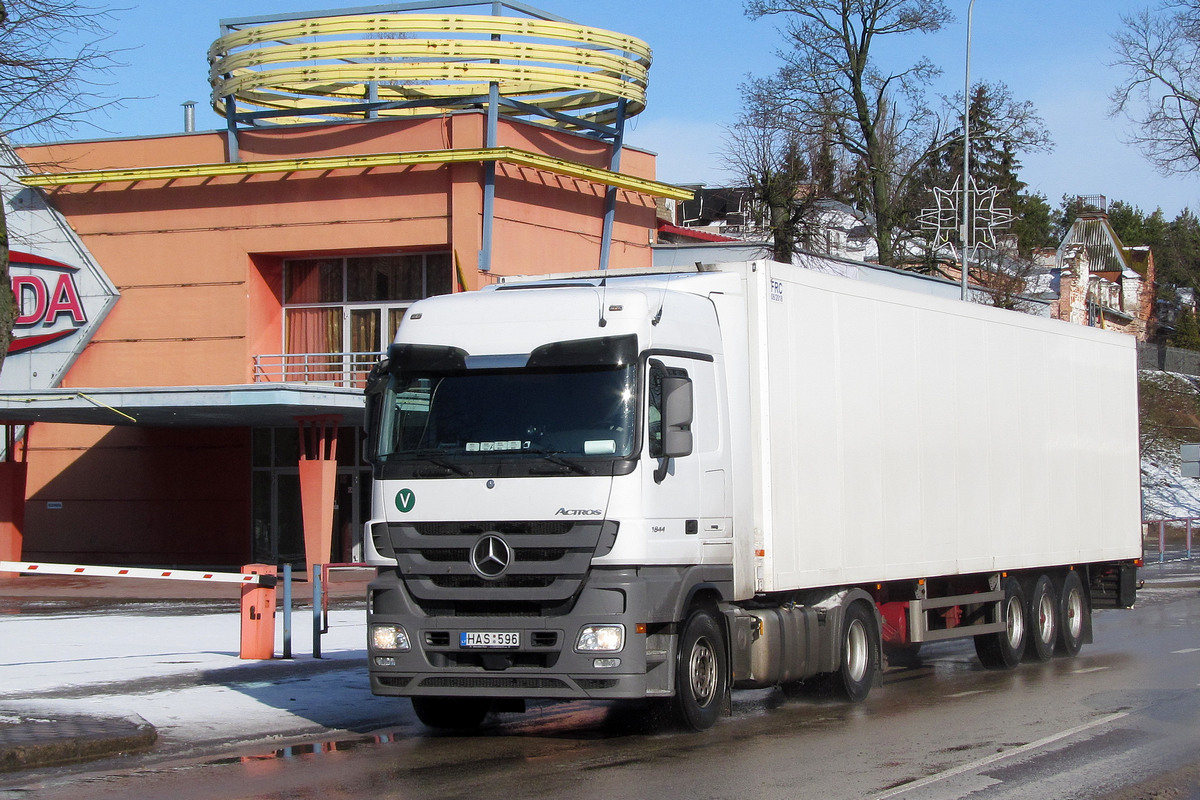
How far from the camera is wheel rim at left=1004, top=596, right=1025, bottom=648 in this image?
1496 cm

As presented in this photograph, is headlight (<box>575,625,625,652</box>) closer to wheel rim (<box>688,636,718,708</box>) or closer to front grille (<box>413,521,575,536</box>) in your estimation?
front grille (<box>413,521,575,536</box>)

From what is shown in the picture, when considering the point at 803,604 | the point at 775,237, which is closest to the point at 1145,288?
the point at 775,237

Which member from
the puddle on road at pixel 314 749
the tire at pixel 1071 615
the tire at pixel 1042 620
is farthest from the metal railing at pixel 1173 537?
the puddle on road at pixel 314 749

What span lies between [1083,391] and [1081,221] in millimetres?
81007

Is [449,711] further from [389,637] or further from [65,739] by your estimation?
[65,739]

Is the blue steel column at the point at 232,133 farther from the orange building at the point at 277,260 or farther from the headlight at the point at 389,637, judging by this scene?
the headlight at the point at 389,637

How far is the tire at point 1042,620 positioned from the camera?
15.5m

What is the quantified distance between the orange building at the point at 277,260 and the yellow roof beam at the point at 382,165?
6cm

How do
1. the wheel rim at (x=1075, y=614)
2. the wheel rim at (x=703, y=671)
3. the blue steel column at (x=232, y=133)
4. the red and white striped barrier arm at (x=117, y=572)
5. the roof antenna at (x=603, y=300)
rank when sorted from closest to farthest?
1. the roof antenna at (x=603, y=300)
2. the wheel rim at (x=703, y=671)
3. the red and white striped barrier arm at (x=117, y=572)
4. the wheel rim at (x=1075, y=614)
5. the blue steel column at (x=232, y=133)

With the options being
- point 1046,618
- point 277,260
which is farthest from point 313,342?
point 1046,618

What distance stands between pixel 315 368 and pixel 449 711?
22471 millimetres

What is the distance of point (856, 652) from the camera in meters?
12.2

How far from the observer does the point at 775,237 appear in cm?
3397

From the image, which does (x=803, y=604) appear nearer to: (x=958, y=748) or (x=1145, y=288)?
(x=958, y=748)
